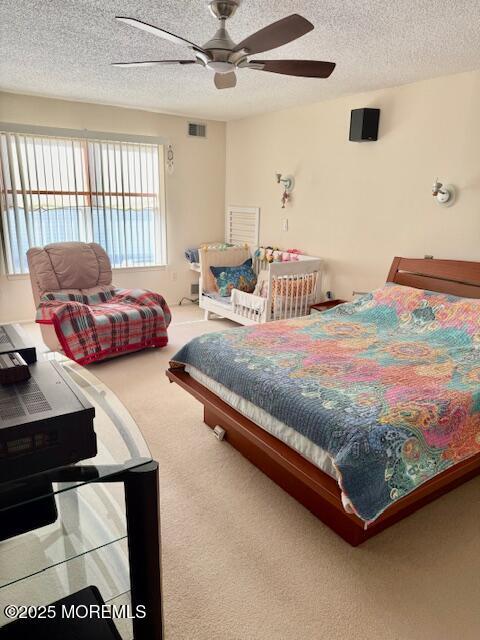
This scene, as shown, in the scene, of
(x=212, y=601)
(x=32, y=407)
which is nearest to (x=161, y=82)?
(x=32, y=407)

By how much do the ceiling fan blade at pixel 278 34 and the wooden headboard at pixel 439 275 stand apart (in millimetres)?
2184

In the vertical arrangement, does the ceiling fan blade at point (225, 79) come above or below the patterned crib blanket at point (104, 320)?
above

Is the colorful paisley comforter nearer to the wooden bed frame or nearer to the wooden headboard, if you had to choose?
the wooden bed frame

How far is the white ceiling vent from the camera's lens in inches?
219

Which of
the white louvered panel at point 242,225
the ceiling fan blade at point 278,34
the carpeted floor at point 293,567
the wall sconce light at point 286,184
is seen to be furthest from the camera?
the white louvered panel at point 242,225

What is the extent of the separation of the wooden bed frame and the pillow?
224 centimetres

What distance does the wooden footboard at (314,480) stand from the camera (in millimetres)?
1769

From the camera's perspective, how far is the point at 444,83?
3336mm

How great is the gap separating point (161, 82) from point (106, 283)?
1990 millimetres

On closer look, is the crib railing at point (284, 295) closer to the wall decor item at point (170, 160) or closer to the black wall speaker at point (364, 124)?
the black wall speaker at point (364, 124)

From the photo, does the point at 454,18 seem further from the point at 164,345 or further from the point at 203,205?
the point at 203,205

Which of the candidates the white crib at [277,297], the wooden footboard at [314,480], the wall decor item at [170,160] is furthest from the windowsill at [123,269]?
the wooden footboard at [314,480]

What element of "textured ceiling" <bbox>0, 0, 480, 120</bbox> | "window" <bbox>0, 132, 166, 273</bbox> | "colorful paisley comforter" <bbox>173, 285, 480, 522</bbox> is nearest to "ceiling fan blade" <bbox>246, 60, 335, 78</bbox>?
Result: "textured ceiling" <bbox>0, 0, 480, 120</bbox>

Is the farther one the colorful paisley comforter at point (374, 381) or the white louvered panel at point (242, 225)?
the white louvered panel at point (242, 225)
